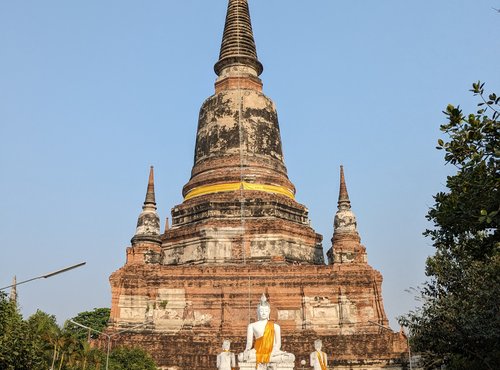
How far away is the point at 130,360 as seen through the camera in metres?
21.1

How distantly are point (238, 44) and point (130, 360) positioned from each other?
1927 cm

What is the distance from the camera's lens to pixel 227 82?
1266 inches

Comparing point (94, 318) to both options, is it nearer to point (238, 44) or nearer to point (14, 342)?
point (238, 44)

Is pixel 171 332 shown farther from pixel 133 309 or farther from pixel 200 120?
pixel 200 120

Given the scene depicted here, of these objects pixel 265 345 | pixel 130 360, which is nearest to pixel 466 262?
pixel 265 345

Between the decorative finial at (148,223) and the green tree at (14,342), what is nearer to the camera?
the green tree at (14,342)

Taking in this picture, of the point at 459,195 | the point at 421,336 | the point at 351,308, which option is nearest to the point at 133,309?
the point at 351,308

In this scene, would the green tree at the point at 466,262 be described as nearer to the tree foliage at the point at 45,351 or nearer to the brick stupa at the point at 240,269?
the brick stupa at the point at 240,269

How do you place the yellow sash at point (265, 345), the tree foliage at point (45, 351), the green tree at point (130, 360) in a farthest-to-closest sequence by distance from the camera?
the green tree at point (130, 360) → the tree foliage at point (45, 351) → the yellow sash at point (265, 345)

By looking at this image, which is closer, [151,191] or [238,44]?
[151,191]

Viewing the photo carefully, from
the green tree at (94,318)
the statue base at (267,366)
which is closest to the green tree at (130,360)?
the statue base at (267,366)

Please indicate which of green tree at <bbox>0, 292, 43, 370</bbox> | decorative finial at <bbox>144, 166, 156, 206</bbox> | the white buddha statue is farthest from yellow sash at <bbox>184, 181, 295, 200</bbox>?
green tree at <bbox>0, 292, 43, 370</bbox>

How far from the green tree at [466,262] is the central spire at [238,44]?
16547mm

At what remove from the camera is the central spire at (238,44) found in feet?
108
